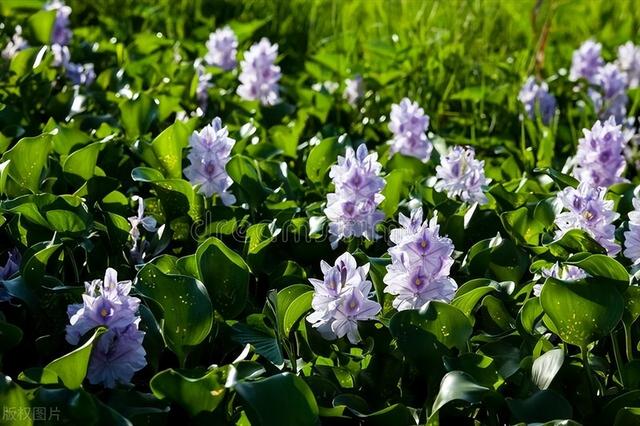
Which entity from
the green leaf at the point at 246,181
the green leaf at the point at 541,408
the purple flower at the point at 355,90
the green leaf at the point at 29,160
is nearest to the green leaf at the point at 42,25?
the purple flower at the point at 355,90

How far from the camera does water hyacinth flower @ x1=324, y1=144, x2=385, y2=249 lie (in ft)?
7.51

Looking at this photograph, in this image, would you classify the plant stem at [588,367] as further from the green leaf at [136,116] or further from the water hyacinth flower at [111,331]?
the green leaf at [136,116]

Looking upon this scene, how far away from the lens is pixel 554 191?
3088 millimetres

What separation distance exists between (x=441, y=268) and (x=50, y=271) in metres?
0.97

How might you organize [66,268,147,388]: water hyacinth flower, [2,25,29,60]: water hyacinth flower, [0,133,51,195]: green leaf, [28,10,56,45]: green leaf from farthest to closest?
[28,10,56,45]: green leaf, [2,25,29,60]: water hyacinth flower, [0,133,51,195]: green leaf, [66,268,147,388]: water hyacinth flower

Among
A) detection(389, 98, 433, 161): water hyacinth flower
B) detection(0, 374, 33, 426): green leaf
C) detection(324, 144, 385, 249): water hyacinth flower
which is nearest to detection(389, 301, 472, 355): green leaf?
detection(324, 144, 385, 249): water hyacinth flower

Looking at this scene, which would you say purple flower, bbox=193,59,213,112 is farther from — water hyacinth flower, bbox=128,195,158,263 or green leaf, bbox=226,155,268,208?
water hyacinth flower, bbox=128,195,158,263

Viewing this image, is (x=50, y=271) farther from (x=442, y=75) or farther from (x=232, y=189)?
(x=442, y=75)

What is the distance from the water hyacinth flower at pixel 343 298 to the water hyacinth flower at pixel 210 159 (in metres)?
0.69

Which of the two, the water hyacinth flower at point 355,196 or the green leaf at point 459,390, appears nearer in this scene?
the green leaf at point 459,390

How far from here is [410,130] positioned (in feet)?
10.4

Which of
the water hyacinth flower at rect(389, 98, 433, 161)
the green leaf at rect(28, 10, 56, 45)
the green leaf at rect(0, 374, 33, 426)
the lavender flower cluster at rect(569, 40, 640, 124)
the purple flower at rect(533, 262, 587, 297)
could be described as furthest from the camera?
the lavender flower cluster at rect(569, 40, 640, 124)

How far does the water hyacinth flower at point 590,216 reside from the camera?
7.47 ft

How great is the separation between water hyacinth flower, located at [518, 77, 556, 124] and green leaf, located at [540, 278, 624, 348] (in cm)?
214
